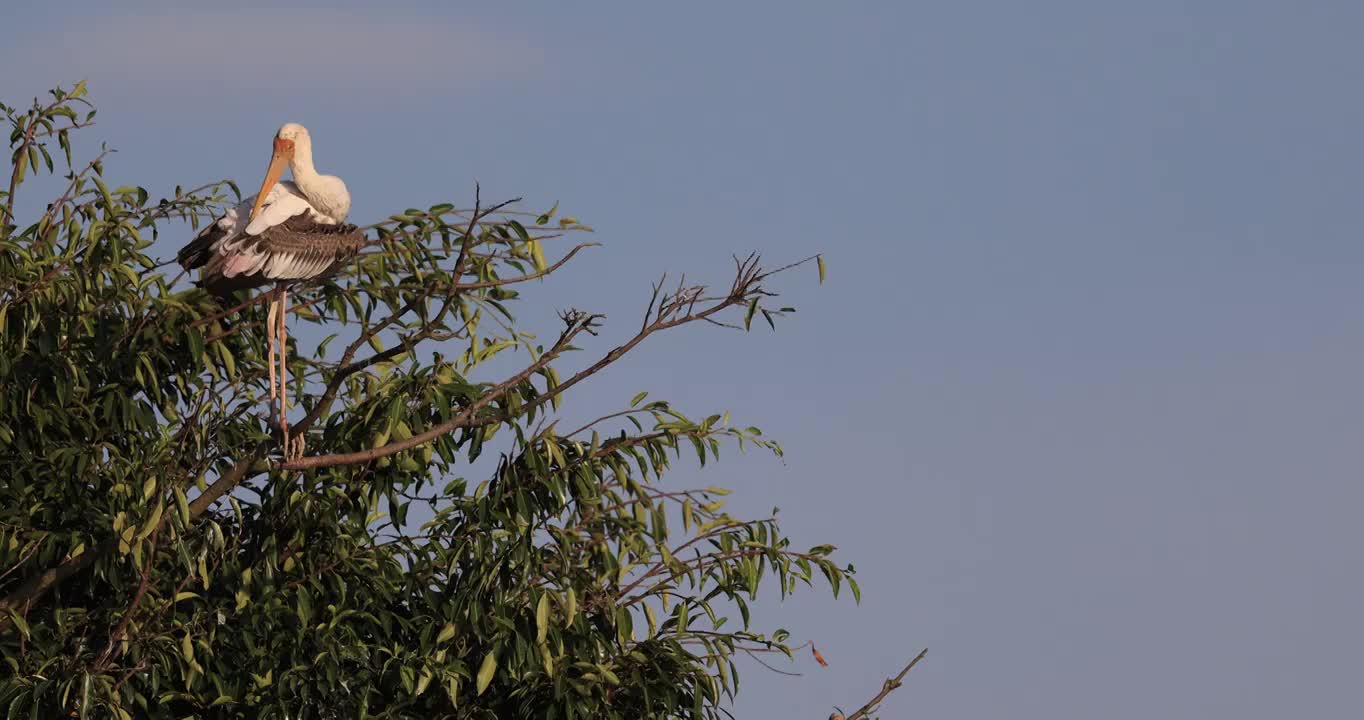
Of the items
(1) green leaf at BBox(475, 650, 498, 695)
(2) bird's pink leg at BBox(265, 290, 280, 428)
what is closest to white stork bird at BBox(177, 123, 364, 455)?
(2) bird's pink leg at BBox(265, 290, 280, 428)

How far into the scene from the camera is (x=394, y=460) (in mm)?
10500

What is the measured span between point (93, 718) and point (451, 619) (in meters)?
2.04

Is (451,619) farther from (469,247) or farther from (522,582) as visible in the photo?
(469,247)

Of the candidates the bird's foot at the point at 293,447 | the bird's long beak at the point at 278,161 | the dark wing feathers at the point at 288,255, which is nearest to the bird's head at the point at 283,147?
the bird's long beak at the point at 278,161

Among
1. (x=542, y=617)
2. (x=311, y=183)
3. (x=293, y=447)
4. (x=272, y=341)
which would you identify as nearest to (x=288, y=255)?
(x=272, y=341)

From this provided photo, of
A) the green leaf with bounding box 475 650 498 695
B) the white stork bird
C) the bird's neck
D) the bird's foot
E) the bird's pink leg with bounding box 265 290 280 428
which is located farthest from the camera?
the bird's neck

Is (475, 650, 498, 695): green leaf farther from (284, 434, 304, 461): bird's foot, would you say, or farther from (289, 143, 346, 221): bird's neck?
(289, 143, 346, 221): bird's neck

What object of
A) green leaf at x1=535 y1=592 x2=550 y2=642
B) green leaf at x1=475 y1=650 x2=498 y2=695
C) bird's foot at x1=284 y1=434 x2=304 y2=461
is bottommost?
green leaf at x1=475 y1=650 x2=498 y2=695

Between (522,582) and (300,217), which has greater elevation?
(300,217)

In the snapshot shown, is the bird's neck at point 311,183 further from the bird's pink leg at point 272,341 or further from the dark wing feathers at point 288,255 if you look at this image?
the bird's pink leg at point 272,341

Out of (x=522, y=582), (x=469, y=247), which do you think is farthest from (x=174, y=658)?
(x=469, y=247)

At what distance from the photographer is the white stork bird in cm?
1110

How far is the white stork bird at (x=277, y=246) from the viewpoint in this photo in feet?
36.4

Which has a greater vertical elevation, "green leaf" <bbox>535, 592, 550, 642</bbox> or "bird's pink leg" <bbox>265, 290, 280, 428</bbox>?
"bird's pink leg" <bbox>265, 290, 280, 428</bbox>
